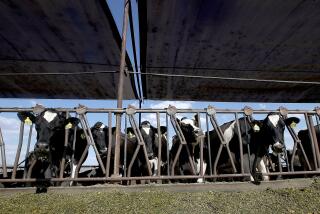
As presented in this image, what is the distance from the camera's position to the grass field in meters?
4.18

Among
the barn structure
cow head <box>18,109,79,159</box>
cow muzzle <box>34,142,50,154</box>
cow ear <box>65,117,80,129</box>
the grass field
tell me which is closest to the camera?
the grass field

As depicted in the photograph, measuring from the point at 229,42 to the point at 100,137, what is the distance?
4201 mm

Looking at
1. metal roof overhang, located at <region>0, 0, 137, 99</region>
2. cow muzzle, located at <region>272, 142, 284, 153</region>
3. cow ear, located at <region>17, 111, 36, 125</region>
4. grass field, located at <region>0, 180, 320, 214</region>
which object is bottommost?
grass field, located at <region>0, 180, 320, 214</region>

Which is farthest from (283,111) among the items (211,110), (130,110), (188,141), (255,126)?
(130,110)

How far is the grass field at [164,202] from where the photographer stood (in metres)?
4.18

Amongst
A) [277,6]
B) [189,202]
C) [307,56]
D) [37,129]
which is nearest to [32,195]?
[37,129]

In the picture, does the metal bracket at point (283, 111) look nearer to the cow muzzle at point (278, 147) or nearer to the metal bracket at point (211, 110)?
the cow muzzle at point (278, 147)

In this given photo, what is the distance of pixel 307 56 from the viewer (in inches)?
332

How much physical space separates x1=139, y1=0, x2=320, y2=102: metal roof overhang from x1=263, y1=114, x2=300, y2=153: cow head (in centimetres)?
103

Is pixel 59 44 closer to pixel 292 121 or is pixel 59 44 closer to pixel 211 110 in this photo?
pixel 211 110

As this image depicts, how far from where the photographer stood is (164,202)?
14.5 ft

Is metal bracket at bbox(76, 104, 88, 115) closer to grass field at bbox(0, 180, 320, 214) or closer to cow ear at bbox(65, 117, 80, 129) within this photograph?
cow ear at bbox(65, 117, 80, 129)

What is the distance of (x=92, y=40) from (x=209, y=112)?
3.65 meters

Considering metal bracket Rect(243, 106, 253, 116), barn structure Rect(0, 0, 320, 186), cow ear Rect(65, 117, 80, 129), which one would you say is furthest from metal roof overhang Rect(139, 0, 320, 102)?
cow ear Rect(65, 117, 80, 129)
